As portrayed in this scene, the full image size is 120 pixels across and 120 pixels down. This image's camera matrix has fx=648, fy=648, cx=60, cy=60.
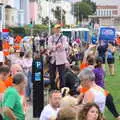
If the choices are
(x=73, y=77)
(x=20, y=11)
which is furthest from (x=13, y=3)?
(x=73, y=77)

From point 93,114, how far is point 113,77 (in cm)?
1975

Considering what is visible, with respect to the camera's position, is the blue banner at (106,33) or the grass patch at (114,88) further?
the blue banner at (106,33)

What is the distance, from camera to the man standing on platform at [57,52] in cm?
1772

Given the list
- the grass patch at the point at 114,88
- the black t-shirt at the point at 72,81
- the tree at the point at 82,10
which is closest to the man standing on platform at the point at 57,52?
the grass patch at the point at 114,88

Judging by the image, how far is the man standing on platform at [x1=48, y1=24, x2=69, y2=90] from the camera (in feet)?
58.1

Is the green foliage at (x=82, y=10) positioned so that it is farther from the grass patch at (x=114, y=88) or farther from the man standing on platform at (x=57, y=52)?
the man standing on platform at (x=57, y=52)

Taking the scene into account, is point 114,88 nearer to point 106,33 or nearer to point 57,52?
point 57,52

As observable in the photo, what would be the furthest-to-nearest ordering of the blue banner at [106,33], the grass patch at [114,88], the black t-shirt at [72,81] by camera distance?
the blue banner at [106,33] → the grass patch at [114,88] → the black t-shirt at [72,81]

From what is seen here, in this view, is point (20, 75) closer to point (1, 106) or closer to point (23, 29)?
point (1, 106)

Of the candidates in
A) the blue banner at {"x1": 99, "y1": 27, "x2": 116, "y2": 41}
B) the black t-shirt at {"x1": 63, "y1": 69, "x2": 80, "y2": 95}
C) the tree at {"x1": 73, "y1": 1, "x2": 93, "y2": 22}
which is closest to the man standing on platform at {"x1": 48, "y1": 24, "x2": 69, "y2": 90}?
the black t-shirt at {"x1": 63, "y1": 69, "x2": 80, "y2": 95}

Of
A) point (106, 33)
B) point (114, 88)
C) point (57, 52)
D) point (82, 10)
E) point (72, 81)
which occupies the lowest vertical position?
point (114, 88)

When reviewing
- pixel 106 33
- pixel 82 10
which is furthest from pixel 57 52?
pixel 82 10

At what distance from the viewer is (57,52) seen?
18.2 meters

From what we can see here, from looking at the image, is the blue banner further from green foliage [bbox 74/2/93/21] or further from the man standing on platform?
green foliage [bbox 74/2/93/21]
